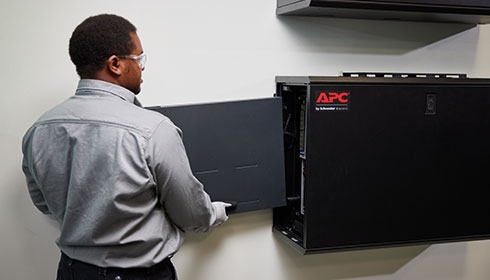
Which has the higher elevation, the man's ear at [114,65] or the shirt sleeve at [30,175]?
the man's ear at [114,65]

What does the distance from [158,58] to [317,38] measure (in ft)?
2.01

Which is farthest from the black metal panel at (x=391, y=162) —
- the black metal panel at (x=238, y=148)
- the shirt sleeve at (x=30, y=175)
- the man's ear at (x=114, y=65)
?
the shirt sleeve at (x=30, y=175)

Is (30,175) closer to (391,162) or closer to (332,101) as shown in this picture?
(332,101)

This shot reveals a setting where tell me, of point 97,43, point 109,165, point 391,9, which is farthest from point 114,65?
point 391,9

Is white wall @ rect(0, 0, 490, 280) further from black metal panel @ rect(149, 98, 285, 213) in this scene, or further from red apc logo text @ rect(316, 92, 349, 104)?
red apc logo text @ rect(316, 92, 349, 104)

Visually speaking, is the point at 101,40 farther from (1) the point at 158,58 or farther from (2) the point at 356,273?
(2) the point at 356,273

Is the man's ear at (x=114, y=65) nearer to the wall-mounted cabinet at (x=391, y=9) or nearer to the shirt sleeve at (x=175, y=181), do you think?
the shirt sleeve at (x=175, y=181)

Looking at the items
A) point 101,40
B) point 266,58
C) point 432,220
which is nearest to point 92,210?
point 101,40

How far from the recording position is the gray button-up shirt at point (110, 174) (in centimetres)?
110

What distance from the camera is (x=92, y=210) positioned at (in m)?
1.13

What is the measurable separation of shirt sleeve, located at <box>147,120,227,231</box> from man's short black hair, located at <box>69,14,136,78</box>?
23 centimetres

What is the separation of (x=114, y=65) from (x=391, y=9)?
0.94m

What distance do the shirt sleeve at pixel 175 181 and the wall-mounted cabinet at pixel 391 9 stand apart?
2.13 ft

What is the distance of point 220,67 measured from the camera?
5.33 ft
